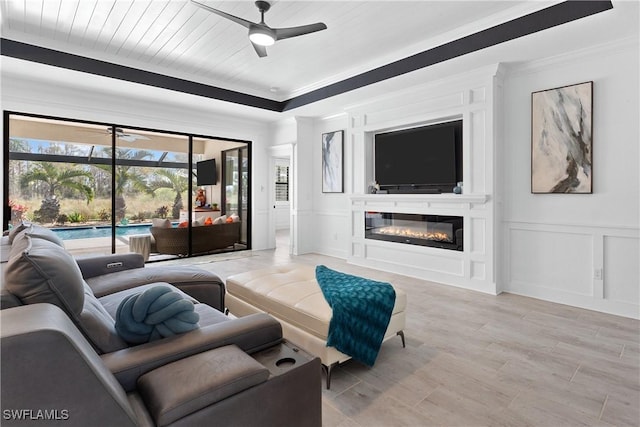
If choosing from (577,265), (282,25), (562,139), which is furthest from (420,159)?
(282,25)

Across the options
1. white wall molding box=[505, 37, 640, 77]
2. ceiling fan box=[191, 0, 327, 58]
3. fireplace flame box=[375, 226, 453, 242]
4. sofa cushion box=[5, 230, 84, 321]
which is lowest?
fireplace flame box=[375, 226, 453, 242]

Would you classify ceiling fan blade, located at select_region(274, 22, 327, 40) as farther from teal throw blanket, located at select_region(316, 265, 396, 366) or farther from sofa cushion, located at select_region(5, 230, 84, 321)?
sofa cushion, located at select_region(5, 230, 84, 321)

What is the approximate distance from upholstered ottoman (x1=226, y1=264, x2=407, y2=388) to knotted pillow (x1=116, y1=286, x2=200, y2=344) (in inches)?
34.9

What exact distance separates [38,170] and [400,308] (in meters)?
5.44

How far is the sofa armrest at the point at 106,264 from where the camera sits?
8.83ft

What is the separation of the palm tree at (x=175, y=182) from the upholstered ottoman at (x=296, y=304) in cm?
387

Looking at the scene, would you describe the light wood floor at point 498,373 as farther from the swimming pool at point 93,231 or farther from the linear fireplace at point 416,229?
the swimming pool at point 93,231

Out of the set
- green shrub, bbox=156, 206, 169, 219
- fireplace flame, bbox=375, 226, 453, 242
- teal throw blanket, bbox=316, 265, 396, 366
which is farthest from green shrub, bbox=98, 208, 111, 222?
teal throw blanket, bbox=316, 265, 396, 366

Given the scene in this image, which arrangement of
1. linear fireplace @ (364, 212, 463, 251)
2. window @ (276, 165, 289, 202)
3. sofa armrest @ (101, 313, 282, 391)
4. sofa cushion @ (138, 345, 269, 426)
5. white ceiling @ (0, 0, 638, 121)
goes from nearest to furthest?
sofa cushion @ (138, 345, 269, 426)
sofa armrest @ (101, 313, 282, 391)
white ceiling @ (0, 0, 638, 121)
linear fireplace @ (364, 212, 463, 251)
window @ (276, 165, 289, 202)

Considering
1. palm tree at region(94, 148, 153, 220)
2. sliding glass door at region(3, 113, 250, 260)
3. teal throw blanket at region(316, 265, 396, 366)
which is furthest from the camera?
palm tree at region(94, 148, 153, 220)

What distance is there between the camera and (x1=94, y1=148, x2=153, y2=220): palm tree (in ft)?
18.2

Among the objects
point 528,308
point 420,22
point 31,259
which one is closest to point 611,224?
point 528,308

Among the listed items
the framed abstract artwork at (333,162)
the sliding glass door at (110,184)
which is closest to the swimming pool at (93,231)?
the sliding glass door at (110,184)

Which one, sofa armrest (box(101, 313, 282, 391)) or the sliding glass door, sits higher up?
the sliding glass door
